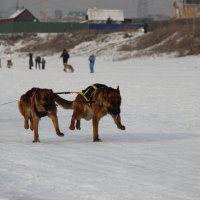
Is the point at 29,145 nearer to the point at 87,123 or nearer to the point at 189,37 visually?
the point at 87,123

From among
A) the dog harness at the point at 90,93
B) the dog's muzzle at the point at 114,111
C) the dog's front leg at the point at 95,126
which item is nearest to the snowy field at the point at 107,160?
the dog's front leg at the point at 95,126

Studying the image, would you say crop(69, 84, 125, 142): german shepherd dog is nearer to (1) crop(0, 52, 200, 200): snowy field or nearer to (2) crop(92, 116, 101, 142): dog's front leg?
(2) crop(92, 116, 101, 142): dog's front leg

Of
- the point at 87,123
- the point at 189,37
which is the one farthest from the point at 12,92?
the point at 189,37

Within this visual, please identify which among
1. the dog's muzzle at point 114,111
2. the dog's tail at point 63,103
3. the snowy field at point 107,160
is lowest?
the snowy field at point 107,160

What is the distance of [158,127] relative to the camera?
12.2m

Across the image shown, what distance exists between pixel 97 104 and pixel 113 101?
0.41 m

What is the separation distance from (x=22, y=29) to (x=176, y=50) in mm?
56921

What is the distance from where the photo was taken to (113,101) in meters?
8.35

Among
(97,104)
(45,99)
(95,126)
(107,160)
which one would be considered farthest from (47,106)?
(107,160)

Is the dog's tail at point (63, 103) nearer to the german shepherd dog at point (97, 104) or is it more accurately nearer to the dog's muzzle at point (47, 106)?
the german shepherd dog at point (97, 104)

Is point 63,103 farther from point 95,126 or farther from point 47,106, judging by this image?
point 47,106

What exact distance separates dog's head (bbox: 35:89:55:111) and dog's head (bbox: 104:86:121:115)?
2.62 feet

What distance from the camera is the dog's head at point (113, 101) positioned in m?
8.33

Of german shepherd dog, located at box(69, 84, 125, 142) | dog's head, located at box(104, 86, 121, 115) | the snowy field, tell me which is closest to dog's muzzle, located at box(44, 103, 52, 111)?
the snowy field
